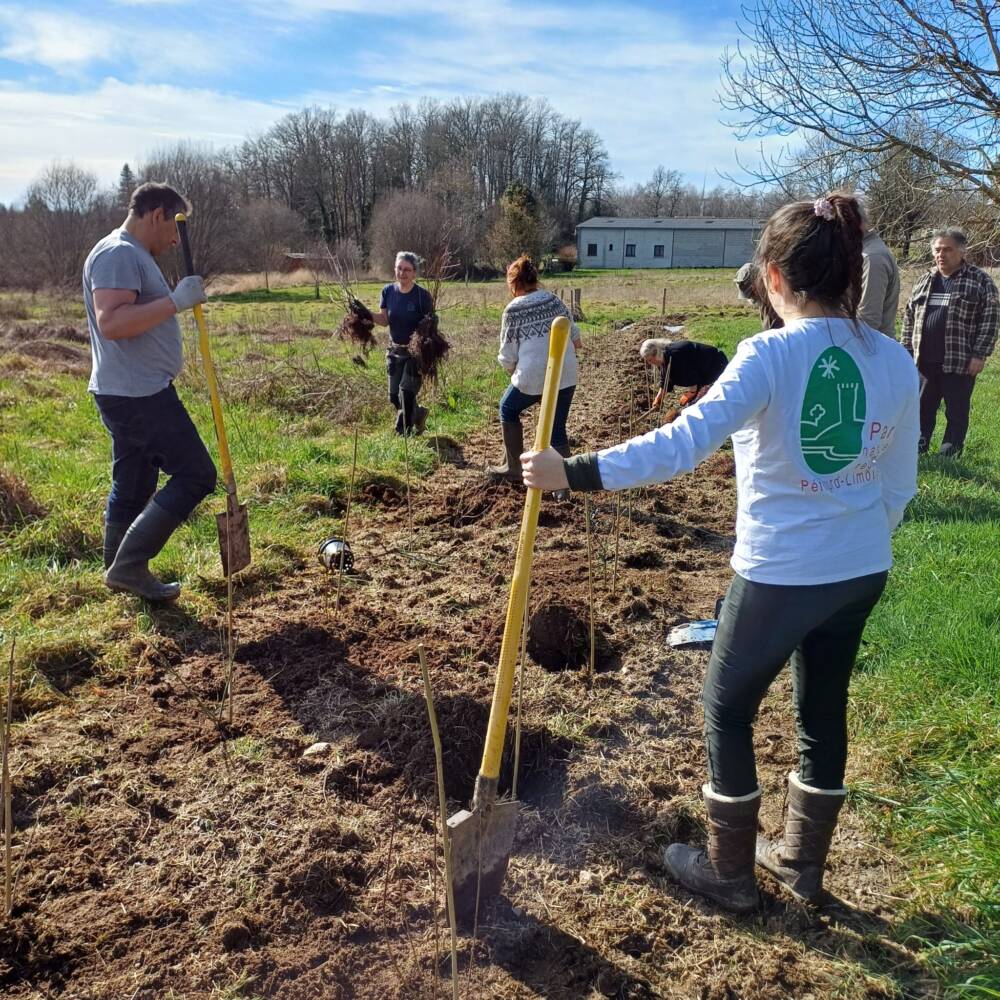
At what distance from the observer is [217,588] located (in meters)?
4.34

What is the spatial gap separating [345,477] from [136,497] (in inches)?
95.3

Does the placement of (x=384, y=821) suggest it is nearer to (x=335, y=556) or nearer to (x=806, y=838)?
(x=806, y=838)

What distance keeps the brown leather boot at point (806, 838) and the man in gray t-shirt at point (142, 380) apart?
2.98 meters

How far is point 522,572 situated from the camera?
206cm

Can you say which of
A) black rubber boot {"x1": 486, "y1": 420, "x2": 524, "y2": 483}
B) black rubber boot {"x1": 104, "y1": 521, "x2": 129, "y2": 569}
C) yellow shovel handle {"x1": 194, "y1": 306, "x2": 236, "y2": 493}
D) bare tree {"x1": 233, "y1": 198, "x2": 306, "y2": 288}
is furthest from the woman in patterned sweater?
bare tree {"x1": 233, "y1": 198, "x2": 306, "y2": 288}

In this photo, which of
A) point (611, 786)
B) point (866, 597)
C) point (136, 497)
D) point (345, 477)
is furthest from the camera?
point (345, 477)

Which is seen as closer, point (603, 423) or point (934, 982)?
point (934, 982)

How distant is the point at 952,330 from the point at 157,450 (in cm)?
589

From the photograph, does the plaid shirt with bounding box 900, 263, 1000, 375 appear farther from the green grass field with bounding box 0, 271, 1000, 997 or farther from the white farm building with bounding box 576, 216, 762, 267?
the white farm building with bounding box 576, 216, 762, 267

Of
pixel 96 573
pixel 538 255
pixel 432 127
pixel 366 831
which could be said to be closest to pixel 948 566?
pixel 366 831

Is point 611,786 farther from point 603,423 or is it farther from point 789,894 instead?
point 603,423

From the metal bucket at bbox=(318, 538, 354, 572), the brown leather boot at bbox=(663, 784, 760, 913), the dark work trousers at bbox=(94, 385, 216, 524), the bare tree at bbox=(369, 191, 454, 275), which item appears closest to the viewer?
the brown leather boot at bbox=(663, 784, 760, 913)

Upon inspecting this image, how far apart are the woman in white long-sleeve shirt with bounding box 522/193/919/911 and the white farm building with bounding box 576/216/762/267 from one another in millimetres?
64682

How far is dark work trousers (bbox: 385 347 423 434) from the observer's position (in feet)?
25.3
